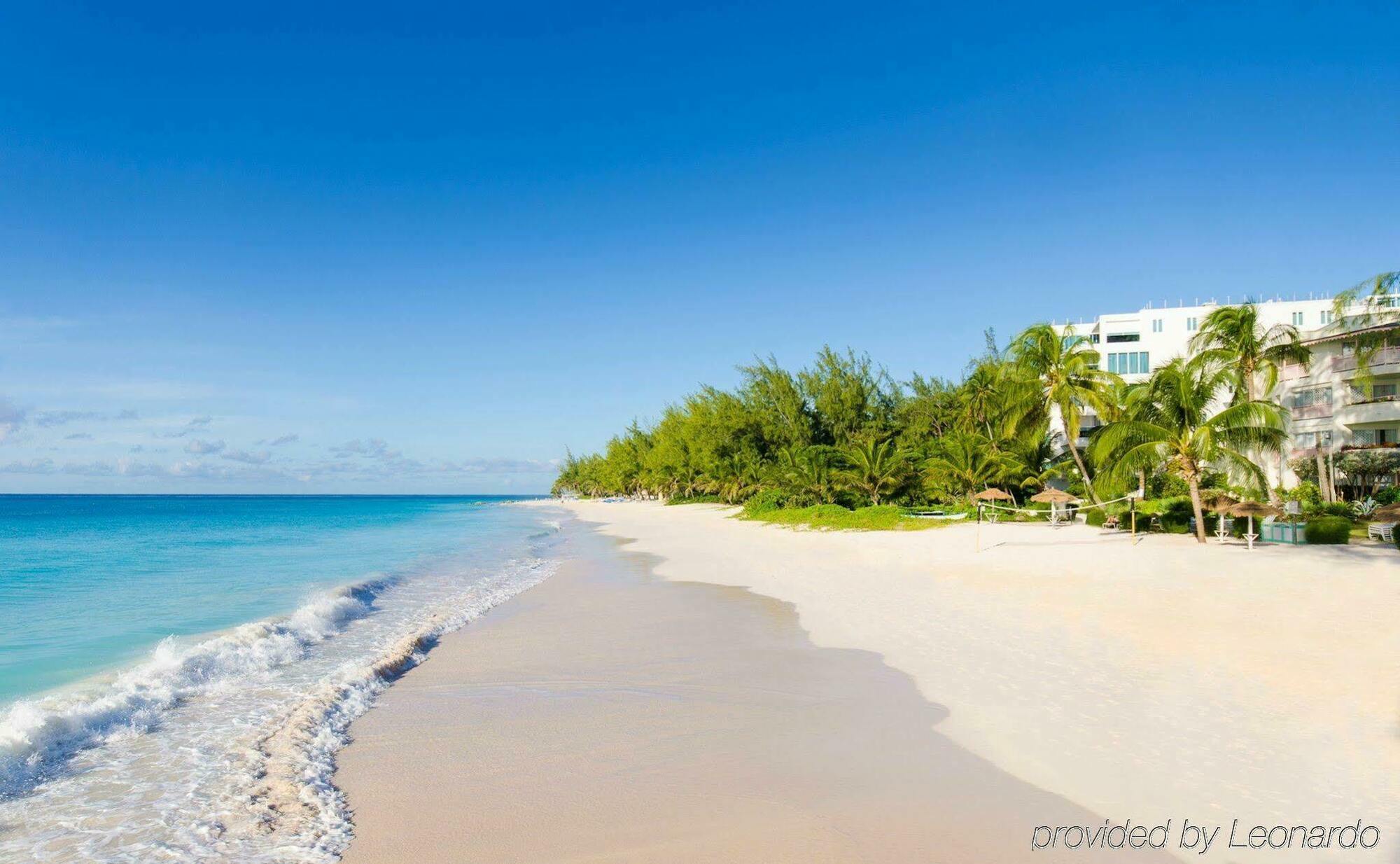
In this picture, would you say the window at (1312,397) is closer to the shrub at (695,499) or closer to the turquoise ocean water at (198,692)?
the turquoise ocean water at (198,692)

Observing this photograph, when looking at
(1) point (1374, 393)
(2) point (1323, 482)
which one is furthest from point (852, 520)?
(1) point (1374, 393)

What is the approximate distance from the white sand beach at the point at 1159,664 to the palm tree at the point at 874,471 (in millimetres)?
15346

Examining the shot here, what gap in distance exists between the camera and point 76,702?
802 centimetres

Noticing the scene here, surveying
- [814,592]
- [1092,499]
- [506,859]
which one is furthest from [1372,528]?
[506,859]

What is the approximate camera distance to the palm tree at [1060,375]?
100 ft

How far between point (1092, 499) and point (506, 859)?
29142 mm

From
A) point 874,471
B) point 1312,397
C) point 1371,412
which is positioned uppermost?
point 1312,397

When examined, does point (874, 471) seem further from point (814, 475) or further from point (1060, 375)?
point (1060, 375)

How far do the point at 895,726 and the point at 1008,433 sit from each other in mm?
28573

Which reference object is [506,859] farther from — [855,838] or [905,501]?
[905,501]

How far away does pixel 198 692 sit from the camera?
865cm

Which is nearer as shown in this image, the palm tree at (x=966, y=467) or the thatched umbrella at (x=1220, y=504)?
the thatched umbrella at (x=1220, y=504)

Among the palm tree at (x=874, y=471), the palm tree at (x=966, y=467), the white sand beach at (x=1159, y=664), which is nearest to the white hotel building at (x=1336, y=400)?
the palm tree at (x=966, y=467)

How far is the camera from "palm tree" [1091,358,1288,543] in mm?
19984
